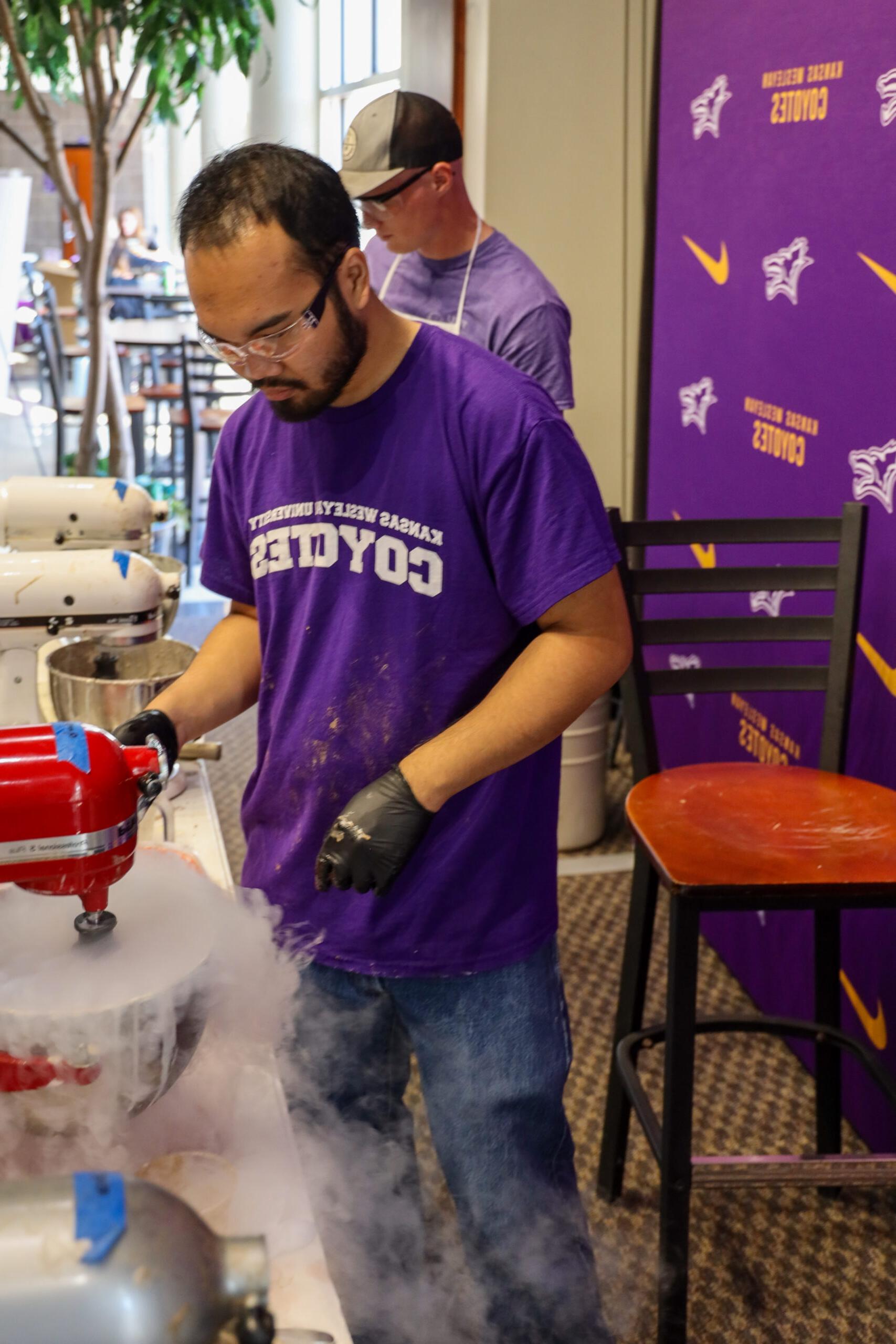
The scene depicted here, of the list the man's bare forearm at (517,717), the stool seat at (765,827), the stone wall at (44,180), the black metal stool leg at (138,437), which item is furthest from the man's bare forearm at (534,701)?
the stone wall at (44,180)

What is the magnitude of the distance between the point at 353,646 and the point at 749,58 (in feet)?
6.51

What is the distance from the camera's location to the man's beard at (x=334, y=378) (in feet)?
3.93

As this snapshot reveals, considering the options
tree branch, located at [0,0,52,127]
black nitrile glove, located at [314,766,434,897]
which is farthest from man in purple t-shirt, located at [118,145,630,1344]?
tree branch, located at [0,0,52,127]

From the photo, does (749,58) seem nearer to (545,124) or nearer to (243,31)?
(545,124)

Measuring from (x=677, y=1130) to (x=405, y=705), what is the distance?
822 millimetres

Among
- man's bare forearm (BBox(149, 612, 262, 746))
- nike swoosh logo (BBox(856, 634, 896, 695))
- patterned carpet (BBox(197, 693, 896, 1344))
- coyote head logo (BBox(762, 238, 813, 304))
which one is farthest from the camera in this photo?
coyote head logo (BBox(762, 238, 813, 304))

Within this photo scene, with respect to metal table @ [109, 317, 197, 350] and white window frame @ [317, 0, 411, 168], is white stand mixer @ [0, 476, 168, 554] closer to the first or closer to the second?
white window frame @ [317, 0, 411, 168]

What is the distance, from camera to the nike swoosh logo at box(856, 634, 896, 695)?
83.9 inches

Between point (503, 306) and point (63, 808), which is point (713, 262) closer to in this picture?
point (503, 306)

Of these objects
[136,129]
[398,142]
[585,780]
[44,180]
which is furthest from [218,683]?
[44,180]

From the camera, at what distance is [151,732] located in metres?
1.27

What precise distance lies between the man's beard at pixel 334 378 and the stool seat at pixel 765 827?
0.80 meters

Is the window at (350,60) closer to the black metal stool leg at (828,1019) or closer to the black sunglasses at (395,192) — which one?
the black sunglasses at (395,192)

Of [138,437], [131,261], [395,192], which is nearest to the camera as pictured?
[395,192]
